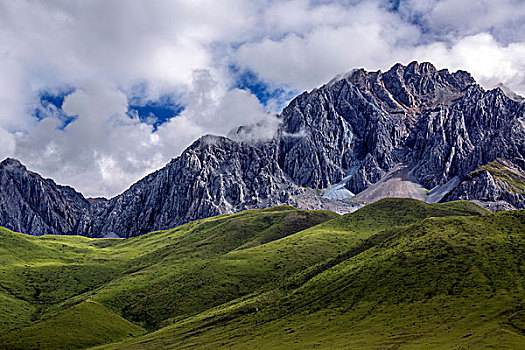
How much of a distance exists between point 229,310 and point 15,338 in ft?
243

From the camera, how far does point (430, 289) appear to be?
104438 millimetres

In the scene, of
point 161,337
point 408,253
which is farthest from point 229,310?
point 408,253

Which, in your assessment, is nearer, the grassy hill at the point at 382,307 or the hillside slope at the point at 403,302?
the hillside slope at the point at 403,302

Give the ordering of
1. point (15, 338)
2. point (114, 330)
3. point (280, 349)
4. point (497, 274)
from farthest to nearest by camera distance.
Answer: point (114, 330) < point (15, 338) < point (497, 274) < point (280, 349)

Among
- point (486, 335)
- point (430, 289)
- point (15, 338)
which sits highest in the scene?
point (15, 338)

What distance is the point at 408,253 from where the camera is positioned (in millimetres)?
130250

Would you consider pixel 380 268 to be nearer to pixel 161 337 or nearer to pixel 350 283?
pixel 350 283

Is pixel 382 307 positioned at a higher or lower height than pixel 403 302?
lower

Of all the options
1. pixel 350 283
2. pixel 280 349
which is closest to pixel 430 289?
pixel 350 283

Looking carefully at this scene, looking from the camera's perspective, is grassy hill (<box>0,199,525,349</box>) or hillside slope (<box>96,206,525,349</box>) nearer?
hillside slope (<box>96,206,525,349</box>)

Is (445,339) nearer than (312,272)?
Yes

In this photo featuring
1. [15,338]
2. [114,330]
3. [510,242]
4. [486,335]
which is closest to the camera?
[486,335]

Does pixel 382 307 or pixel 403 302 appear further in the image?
pixel 382 307

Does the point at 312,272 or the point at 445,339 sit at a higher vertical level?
the point at 312,272
